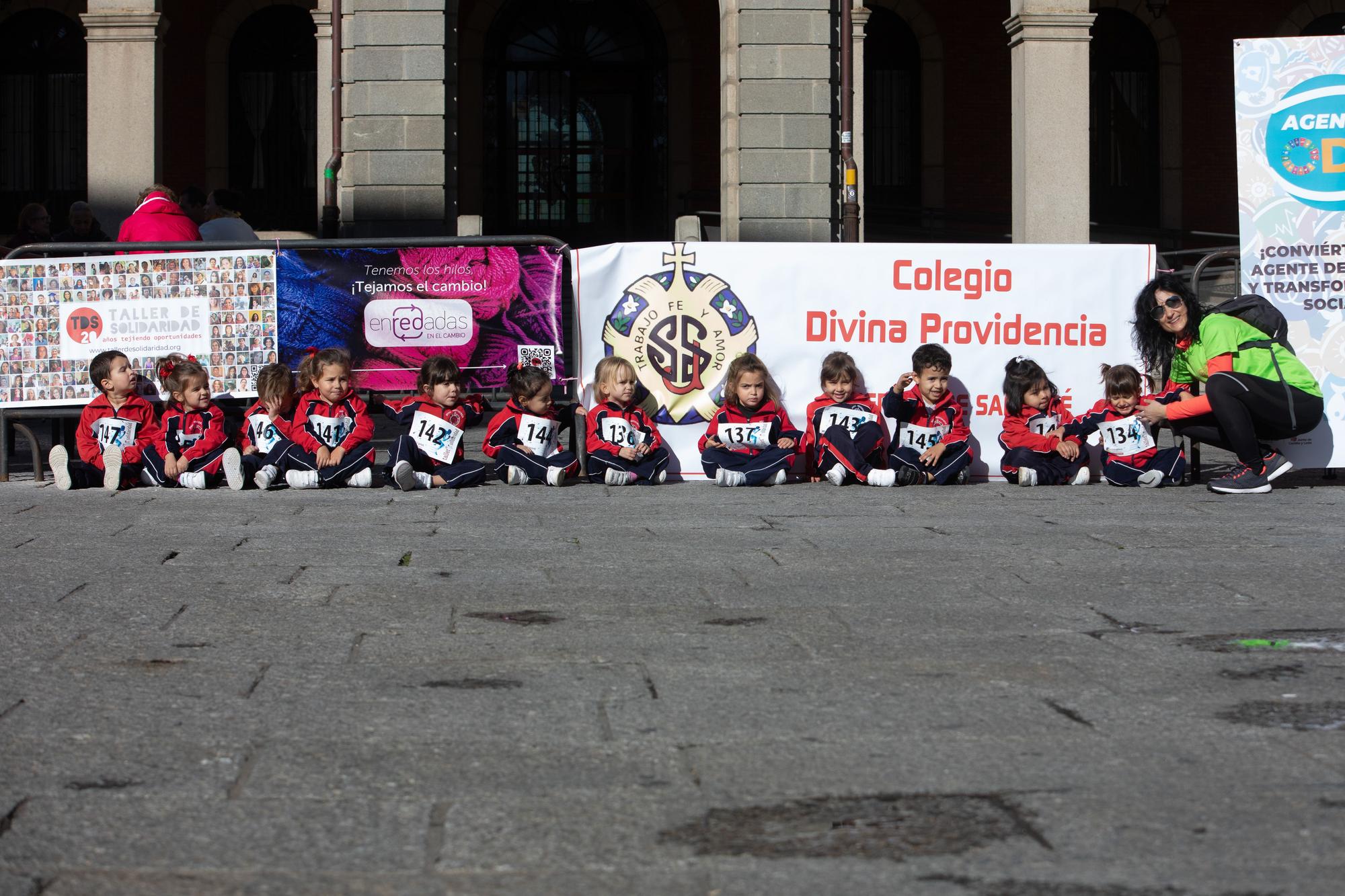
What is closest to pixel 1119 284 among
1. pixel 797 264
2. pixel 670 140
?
pixel 797 264

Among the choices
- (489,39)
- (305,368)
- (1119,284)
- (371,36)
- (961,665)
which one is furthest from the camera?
(489,39)

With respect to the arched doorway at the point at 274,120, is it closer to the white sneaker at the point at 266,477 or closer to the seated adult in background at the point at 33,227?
the seated adult in background at the point at 33,227

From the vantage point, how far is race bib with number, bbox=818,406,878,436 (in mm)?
9406

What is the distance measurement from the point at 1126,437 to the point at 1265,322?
3.17 feet

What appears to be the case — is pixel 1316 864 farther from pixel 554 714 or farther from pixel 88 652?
pixel 88 652

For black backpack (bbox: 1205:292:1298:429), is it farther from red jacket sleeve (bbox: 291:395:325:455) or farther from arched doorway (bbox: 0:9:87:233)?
arched doorway (bbox: 0:9:87:233)

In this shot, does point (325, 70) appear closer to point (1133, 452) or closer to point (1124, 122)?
point (1124, 122)

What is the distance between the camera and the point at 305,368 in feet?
30.4

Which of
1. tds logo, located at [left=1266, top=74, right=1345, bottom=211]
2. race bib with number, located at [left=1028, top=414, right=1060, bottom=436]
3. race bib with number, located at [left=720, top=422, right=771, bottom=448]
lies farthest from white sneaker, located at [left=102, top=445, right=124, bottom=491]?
tds logo, located at [left=1266, top=74, right=1345, bottom=211]

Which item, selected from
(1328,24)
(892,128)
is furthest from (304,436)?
(1328,24)

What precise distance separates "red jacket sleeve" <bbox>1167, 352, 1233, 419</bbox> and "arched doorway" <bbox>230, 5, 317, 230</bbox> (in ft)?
55.6

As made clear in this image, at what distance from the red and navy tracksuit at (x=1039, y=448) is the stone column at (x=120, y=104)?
10.5 metres

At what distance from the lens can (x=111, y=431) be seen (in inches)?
364

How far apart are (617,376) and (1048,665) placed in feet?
17.2
